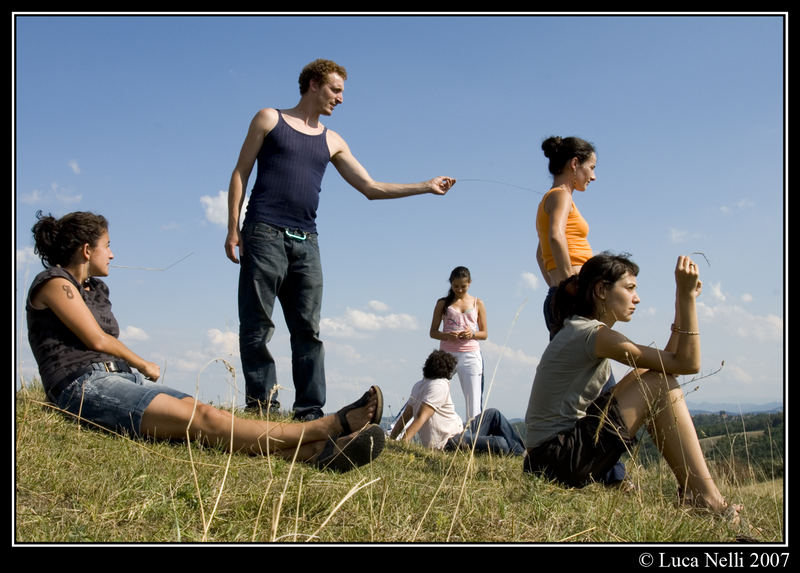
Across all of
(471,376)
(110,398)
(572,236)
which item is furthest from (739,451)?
(110,398)

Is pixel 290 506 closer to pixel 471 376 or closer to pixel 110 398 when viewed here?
pixel 110 398

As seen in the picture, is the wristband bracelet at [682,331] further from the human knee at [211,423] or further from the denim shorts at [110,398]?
the denim shorts at [110,398]

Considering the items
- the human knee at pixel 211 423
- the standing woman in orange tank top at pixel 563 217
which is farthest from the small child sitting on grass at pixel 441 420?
the human knee at pixel 211 423

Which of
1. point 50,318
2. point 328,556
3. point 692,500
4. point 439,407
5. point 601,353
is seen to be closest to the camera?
Answer: point 328,556

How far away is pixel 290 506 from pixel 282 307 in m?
3.01

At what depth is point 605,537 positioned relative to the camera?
249cm

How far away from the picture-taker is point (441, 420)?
5.96 metres

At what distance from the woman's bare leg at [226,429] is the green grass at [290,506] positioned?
10 centimetres

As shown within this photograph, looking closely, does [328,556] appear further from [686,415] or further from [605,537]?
[686,415]

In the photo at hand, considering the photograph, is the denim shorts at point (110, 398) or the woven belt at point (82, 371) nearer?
the denim shorts at point (110, 398)

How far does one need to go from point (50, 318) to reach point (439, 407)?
10.6ft

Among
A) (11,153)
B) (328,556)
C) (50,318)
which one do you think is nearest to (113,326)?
(50,318)

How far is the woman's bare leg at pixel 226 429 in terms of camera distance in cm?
355

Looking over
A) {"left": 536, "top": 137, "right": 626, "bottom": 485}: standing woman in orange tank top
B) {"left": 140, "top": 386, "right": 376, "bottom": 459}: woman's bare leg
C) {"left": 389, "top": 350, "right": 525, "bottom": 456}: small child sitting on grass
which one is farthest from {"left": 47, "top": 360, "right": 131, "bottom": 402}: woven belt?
{"left": 536, "top": 137, "right": 626, "bottom": 485}: standing woman in orange tank top
